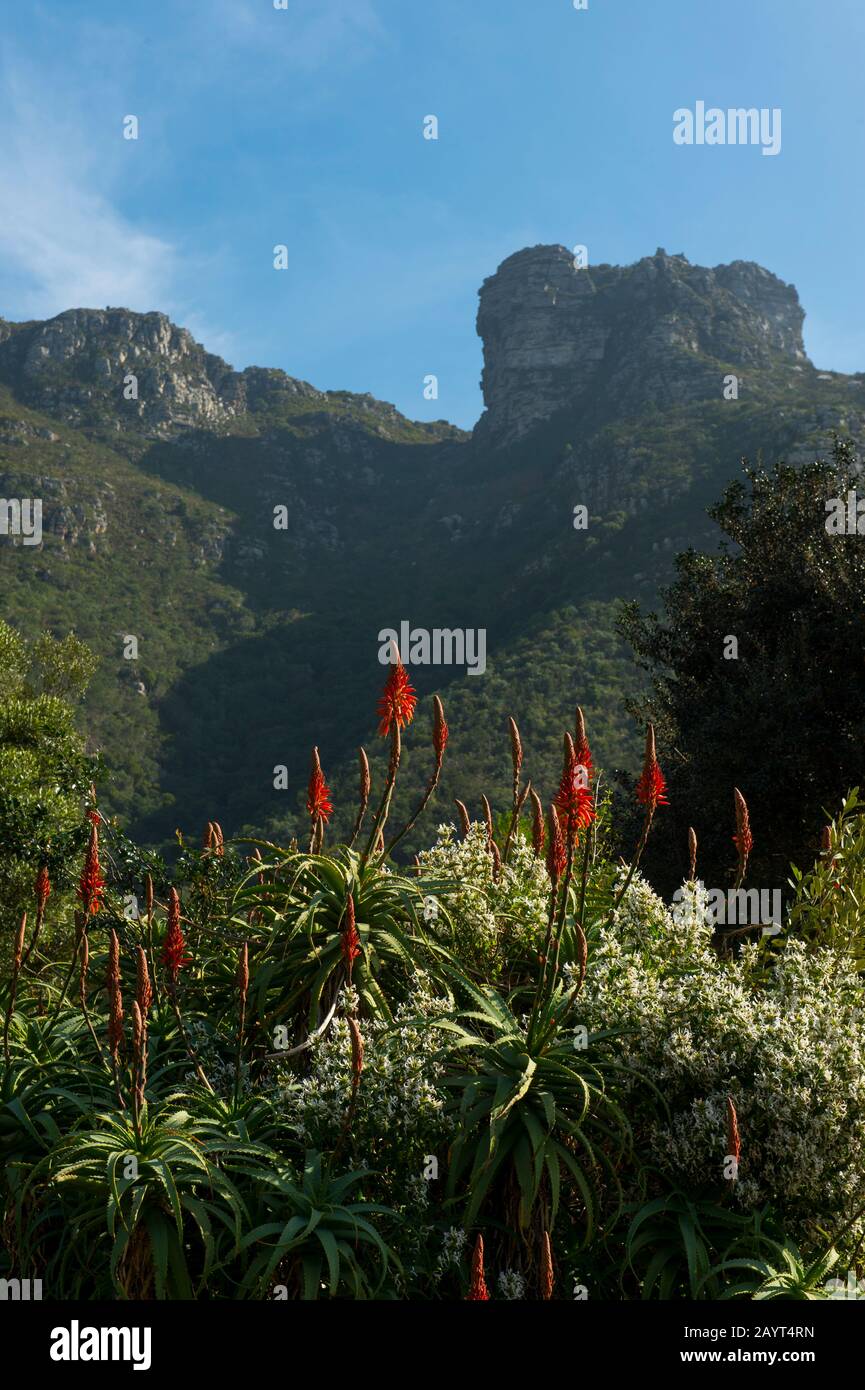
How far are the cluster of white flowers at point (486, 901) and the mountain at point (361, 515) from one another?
62.0 feet

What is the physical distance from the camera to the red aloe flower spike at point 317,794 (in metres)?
5.43

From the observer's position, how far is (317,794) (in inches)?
221

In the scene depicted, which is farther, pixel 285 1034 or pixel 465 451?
pixel 465 451

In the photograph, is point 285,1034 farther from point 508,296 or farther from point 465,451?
point 508,296

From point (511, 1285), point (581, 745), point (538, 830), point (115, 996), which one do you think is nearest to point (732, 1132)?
point (511, 1285)

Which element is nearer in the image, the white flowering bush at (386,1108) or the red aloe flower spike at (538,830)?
the white flowering bush at (386,1108)

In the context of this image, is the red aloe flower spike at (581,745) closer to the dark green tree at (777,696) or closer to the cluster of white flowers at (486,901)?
the cluster of white flowers at (486,901)

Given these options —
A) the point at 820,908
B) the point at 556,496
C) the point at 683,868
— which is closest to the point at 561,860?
the point at 820,908

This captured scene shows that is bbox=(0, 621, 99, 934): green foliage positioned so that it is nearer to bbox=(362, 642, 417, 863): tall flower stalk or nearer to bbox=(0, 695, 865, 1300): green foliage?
bbox=(0, 695, 865, 1300): green foliage

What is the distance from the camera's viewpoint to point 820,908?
6.00 metres

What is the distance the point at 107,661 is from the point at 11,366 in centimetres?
5182

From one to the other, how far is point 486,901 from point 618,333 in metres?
109

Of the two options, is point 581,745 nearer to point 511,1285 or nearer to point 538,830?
point 511,1285

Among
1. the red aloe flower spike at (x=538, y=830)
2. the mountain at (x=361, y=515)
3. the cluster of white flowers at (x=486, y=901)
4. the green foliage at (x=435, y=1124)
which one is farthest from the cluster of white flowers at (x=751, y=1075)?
the mountain at (x=361, y=515)
